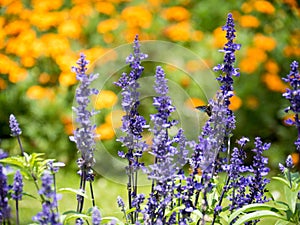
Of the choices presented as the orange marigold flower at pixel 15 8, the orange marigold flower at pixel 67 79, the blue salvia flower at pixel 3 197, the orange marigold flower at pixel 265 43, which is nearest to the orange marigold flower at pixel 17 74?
the orange marigold flower at pixel 67 79

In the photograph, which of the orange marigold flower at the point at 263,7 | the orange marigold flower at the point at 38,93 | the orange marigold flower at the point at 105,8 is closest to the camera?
the orange marigold flower at the point at 38,93

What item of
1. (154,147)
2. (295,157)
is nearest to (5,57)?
(295,157)

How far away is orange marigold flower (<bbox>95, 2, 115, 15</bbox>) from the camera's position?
8180 millimetres

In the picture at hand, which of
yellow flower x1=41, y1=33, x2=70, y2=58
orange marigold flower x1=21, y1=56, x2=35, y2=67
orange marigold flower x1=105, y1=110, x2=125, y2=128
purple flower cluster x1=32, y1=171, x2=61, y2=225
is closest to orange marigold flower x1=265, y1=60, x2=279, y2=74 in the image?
orange marigold flower x1=105, y1=110, x2=125, y2=128

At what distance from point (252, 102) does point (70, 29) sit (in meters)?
2.51

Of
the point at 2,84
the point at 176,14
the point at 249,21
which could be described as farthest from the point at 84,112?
the point at 249,21

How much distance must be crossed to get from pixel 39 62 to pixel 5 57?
0.51 m

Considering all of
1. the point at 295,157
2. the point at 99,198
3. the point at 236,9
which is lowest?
the point at 99,198

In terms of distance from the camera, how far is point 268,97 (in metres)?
7.32

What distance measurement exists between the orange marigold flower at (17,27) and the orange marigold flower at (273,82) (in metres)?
3.23

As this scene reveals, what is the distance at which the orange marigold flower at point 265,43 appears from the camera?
24.6ft

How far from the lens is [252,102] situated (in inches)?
283

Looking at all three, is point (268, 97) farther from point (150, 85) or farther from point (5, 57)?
point (5, 57)

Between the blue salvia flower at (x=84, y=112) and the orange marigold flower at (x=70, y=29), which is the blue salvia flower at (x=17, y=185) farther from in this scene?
the orange marigold flower at (x=70, y=29)
